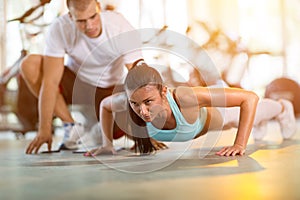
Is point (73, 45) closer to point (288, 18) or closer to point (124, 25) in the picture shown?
point (124, 25)

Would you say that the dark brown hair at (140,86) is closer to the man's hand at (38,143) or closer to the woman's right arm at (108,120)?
the woman's right arm at (108,120)

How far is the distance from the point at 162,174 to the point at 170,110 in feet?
1.10

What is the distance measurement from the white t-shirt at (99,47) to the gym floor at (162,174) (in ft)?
1.04

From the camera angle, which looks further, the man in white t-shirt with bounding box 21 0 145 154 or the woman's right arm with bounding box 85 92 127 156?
the man in white t-shirt with bounding box 21 0 145 154

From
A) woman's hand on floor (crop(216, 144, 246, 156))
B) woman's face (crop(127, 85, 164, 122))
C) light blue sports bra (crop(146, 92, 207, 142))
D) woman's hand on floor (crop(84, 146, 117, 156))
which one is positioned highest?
woman's face (crop(127, 85, 164, 122))

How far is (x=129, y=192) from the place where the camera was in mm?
806

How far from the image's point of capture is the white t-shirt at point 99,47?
1646 mm

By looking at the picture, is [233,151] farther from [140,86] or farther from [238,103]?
[140,86]

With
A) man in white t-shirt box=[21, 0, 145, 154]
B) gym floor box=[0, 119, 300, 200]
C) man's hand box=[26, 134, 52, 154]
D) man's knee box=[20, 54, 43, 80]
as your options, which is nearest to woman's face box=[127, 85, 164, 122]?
gym floor box=[0, 119, 300, 200]

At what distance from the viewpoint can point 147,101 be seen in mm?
1239

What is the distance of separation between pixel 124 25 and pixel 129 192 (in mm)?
983

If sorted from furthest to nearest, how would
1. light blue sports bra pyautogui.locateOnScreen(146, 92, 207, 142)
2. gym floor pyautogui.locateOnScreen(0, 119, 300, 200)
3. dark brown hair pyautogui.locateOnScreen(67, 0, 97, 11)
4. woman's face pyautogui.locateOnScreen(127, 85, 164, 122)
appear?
1. dark brown hair pyautogui.locateOnScreen(67, 0, 97, 11)
2. light blue sports bra pyautogui.locateOnScreen(146, 92, 207, 142)
3. woman's face pyautogui.locateOnScreen(127, 85, 164, 122)
4. gym floor pyautogui.locateOnScreen(0, 119, 300, 200)

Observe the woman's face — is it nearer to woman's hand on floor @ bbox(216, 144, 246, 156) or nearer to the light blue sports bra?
the light blue sports bra

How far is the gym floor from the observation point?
80 centimetres
